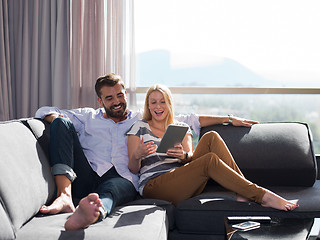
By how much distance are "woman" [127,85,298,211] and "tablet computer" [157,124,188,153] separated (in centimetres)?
6

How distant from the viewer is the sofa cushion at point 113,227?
1.69 meters

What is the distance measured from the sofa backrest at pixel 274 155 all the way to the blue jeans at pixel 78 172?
792 millimetres

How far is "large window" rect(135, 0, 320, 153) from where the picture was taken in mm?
3996

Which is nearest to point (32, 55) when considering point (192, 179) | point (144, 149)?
point (144, 149)

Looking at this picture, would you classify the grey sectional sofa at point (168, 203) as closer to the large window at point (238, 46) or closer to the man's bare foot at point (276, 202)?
the man's bare foot at point (276, 202)

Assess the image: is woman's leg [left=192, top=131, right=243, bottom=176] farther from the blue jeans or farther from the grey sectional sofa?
the blue jeans

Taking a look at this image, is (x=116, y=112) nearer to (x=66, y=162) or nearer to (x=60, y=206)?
(x=66, y=162)

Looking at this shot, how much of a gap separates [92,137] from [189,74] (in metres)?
2.15

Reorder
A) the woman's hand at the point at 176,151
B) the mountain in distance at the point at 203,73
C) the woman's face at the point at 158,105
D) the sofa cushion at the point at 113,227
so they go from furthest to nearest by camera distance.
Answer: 1. the mountain in distance at the point at 203,73
2. the woman's face at the point at 158,105
3. the woman's hand at the point at 176,151
4. the sofa cushion at the point at 113,227

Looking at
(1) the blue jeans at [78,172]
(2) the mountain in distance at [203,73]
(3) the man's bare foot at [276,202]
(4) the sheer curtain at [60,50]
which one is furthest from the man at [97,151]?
(2) the mountain in distance at [203,73]

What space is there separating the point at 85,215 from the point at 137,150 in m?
0.76

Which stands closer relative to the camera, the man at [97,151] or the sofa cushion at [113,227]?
the sofa cushion at [113,227]

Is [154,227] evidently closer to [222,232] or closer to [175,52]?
[222,232]

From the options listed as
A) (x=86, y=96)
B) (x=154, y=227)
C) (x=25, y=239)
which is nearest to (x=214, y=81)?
(x=86, y=96)
